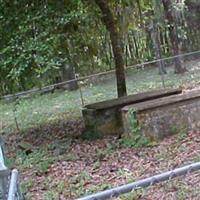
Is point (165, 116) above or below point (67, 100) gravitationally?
above

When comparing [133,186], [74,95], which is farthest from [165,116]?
[74,95]

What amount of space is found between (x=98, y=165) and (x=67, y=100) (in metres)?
8.81

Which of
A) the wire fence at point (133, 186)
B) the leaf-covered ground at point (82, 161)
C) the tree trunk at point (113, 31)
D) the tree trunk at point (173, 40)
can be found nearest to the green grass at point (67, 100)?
the tree trunk at point (173, 40)

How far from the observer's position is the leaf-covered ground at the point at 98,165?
211 inches

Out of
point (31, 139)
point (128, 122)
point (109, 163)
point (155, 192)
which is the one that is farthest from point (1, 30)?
point (155, 192)

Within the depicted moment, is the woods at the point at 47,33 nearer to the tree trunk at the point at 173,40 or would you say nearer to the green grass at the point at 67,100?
the green grass at the point at 67,100

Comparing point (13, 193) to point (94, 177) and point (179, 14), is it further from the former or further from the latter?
point (179, 14)

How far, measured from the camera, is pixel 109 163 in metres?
7.04

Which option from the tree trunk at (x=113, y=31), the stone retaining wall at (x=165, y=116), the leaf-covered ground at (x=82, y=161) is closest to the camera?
the leaf-covered ground at (x=82, y=161)

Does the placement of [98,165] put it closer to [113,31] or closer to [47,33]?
[47,33]

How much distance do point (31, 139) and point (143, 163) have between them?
4156mm

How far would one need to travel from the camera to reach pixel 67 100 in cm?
1577

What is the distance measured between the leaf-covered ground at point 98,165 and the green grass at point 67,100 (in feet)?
12.1

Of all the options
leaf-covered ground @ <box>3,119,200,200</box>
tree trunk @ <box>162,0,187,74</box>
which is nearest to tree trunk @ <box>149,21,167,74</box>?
tree trunk @ <box>162,0,187,74</box>
